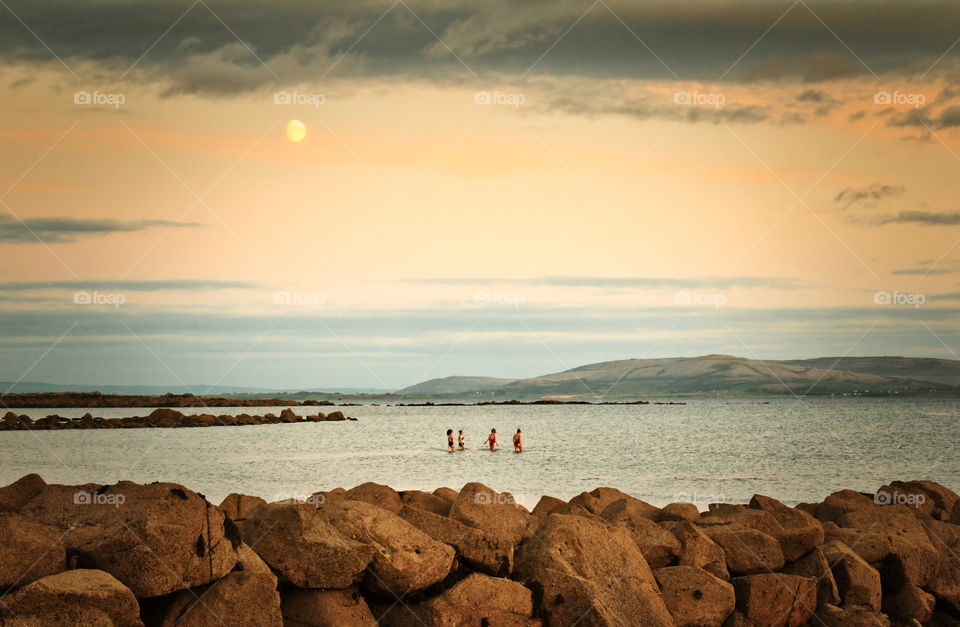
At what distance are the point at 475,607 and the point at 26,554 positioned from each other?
165 inches

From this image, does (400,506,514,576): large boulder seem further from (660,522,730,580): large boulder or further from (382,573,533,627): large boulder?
(660,522,730,580): large boulder

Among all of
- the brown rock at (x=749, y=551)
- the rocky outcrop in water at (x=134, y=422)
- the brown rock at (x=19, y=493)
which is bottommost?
the brown rock at (x=749, y=551)

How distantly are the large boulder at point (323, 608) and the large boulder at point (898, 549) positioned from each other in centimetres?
675

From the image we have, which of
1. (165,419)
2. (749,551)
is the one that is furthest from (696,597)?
(165,419)

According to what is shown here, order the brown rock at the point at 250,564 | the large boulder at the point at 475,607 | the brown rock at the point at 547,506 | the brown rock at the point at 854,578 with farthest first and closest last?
1. the brown rock at the point at 547,506
2. the brown rock at the point at 854,578
3. the large boulder at the point at 475,607
4. the brown rock at the point at 250,564

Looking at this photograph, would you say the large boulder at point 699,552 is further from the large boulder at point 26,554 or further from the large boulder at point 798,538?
the large boulder at point 26,554

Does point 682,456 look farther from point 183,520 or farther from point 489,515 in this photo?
point 183,520

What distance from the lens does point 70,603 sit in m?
6.82

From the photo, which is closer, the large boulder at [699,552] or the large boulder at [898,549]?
the large boulder at [699,552]

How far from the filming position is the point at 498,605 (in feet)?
28.1

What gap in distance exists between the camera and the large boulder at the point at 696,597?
9195mm

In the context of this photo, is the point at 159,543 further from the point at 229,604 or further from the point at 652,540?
the point at 652,540

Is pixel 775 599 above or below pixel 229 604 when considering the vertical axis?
below

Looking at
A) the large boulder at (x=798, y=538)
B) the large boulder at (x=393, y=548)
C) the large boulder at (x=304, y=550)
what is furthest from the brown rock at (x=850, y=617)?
the large boulder at (x=304, y=550)
